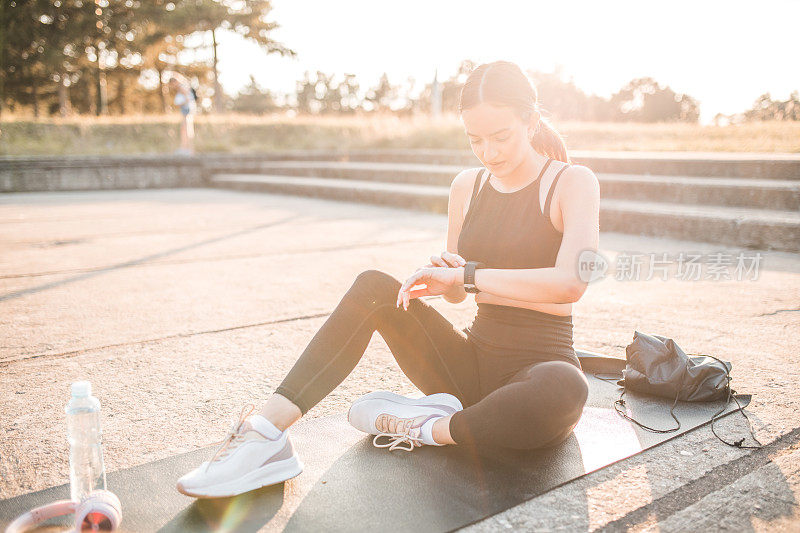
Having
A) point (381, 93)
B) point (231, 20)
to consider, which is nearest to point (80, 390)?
point (231, 20)

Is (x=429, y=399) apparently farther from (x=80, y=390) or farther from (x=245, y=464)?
(x=80, y=390)

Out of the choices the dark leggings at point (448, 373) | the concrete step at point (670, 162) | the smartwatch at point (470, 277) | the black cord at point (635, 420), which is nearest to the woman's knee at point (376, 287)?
the dark leggings at point (448, 373)

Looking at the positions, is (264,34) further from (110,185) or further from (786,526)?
(786,526)

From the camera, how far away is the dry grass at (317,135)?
37.2 ft

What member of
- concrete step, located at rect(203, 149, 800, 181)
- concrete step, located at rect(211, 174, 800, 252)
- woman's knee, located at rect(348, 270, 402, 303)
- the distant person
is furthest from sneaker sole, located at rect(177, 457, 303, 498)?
the distant person

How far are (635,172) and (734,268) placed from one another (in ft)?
13.0

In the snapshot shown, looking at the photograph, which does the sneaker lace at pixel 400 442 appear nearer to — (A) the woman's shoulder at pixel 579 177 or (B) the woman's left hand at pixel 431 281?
(B) the woman's left hand at pixel 431 281

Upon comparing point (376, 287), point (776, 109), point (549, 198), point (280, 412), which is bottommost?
point (280, 412)

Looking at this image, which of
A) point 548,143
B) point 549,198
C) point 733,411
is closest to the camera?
point 549,198

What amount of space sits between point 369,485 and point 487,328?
72 cm

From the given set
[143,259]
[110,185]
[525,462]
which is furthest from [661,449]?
[110,185]

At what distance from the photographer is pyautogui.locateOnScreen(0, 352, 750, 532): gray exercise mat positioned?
6.07ft

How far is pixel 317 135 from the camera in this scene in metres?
18.3

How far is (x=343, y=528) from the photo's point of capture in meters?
1.81
